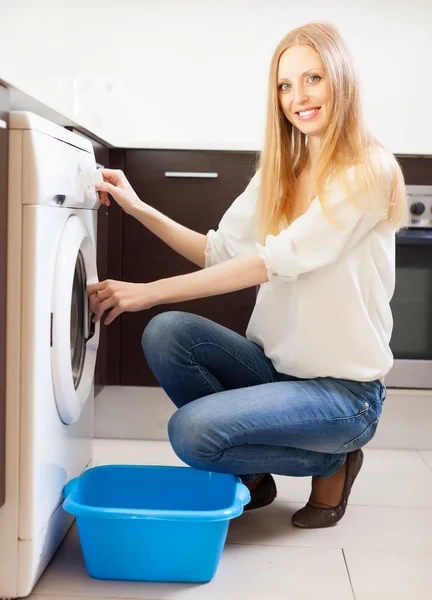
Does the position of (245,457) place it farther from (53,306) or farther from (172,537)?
(53,306)

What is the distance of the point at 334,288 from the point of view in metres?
1.66

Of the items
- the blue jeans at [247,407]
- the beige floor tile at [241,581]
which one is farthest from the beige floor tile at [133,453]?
the beige floor tile at [241,581]

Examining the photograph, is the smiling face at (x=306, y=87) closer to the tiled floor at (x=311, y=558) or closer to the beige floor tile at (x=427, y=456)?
the tiled floor at (x=311, y=558)

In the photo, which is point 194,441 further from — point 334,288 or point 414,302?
point 414,302

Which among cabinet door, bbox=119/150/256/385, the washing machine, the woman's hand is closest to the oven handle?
cabinet door, bbox=119/150/256/385

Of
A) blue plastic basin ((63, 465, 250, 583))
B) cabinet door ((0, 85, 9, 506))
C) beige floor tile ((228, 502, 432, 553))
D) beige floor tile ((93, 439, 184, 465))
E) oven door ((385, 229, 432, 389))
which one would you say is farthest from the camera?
oven door ((385, 229, 432, 389))

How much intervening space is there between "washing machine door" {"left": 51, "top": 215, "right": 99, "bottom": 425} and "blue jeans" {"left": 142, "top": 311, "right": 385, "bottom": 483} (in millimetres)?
159

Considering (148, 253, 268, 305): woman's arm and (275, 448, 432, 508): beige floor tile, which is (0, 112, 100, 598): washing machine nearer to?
(148, 253, 268, 305): woman's arm

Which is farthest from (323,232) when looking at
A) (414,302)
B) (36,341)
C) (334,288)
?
(414,302)

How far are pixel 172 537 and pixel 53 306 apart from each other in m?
0.46

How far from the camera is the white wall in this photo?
3.01 meters

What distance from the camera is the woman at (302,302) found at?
1.60 m

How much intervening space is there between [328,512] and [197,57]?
73.8 inches

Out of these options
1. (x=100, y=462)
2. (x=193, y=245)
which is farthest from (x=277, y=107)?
(x=100, y=462)
